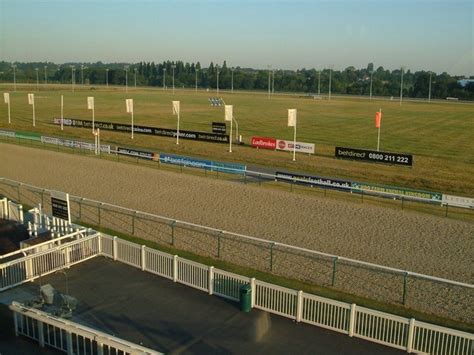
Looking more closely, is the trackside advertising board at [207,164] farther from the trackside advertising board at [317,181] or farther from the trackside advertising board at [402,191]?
the trackside advertising board at [402,191]

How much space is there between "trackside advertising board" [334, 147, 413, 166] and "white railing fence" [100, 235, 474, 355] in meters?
23.9

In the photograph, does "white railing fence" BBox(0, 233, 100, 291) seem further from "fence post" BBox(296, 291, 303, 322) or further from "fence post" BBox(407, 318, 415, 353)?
"fence post" BBox(407, 318, 415, 353)

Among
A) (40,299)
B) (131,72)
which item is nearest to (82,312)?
(40,299)

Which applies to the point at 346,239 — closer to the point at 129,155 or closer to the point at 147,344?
the point at 147,344

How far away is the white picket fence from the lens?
9945 millimetres

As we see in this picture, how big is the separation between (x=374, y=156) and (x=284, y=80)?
12140 cm

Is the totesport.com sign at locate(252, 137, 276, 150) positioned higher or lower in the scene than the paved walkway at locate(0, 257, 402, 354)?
higher

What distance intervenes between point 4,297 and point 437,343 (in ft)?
29.3

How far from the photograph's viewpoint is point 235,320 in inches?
433

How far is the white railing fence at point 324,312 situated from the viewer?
9875 millimetres

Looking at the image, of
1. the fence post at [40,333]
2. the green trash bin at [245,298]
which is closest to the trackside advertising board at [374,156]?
the green trash bin at [245,298]

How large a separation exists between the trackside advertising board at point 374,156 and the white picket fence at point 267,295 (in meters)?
23.7

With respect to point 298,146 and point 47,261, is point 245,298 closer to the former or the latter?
point 47,261

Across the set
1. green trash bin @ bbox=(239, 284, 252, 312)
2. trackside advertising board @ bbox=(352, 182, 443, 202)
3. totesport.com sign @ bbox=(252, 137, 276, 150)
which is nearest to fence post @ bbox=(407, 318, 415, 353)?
green trash bin @ bbox=(239, 284, 252, 312)
